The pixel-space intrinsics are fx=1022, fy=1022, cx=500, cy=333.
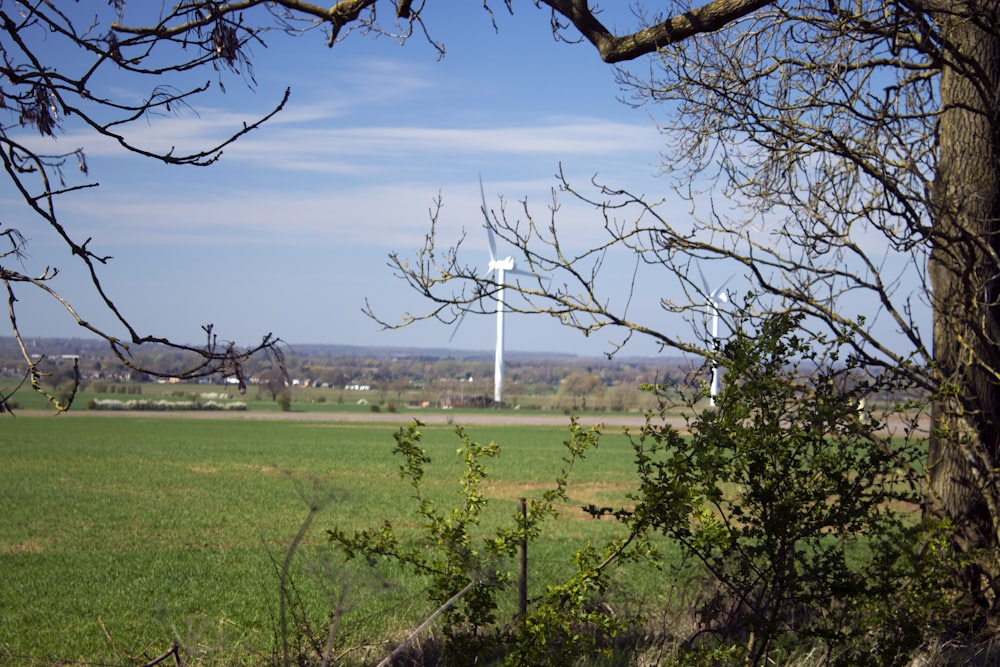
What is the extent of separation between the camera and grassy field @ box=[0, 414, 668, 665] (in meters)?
7.98

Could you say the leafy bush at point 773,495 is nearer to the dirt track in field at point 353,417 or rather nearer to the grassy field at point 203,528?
the grassy field at point 203,528

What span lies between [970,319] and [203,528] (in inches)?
835

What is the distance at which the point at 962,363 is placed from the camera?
8023 mm

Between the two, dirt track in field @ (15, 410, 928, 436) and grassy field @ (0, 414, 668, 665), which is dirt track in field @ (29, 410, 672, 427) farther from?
grassy field @ (0, 414, 668, 665)

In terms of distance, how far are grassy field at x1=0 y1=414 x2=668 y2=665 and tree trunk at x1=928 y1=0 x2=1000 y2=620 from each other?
14.4 ft

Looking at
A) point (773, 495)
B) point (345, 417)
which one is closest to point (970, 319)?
point (773, 495)

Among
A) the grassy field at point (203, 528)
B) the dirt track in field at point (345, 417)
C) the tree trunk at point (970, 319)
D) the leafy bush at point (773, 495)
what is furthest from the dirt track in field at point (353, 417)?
the leafy bush at point (773, 495)

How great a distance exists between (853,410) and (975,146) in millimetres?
3888

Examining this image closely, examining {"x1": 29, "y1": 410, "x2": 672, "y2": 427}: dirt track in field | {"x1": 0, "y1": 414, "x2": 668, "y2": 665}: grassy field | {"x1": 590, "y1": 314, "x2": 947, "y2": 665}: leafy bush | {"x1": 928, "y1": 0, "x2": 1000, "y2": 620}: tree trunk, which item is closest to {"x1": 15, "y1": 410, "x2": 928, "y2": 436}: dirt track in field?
{"x1": 29, "y1": 410, "x2": 672, "y2": 427}: dirt track in field

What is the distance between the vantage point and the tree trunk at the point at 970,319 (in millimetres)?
7457

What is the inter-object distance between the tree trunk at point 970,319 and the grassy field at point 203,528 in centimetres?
438

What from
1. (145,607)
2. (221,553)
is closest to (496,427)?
(221,553)

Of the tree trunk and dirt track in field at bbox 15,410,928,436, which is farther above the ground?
the tree trunk

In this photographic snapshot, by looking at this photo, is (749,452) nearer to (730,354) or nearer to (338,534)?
(730,354)
